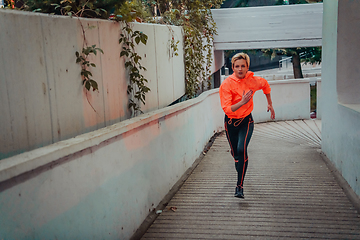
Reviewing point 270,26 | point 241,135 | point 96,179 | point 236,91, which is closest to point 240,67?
point 236,91

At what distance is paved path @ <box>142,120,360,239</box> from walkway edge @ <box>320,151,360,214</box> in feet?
0.22

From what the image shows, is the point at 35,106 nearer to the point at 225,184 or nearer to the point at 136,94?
the point at 136,94

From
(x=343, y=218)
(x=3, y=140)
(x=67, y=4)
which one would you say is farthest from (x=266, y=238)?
(x=67, y=4)

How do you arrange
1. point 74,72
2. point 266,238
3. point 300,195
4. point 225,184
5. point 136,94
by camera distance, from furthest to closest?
point 225,184, point 300,195, point 136,94, point 266,238, point 74,72

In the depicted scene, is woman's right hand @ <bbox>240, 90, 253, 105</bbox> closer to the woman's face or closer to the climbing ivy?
the woman's face

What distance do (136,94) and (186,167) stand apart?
83.7 inches

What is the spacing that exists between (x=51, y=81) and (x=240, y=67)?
2.70m

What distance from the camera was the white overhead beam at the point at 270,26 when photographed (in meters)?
12.9

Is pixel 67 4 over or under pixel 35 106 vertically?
over

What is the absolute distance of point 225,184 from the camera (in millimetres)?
5680

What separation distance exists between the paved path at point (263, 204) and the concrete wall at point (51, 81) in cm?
147

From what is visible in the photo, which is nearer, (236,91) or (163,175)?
(236,91)

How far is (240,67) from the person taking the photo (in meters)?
4.84

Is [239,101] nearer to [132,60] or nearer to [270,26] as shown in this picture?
[132,60]
